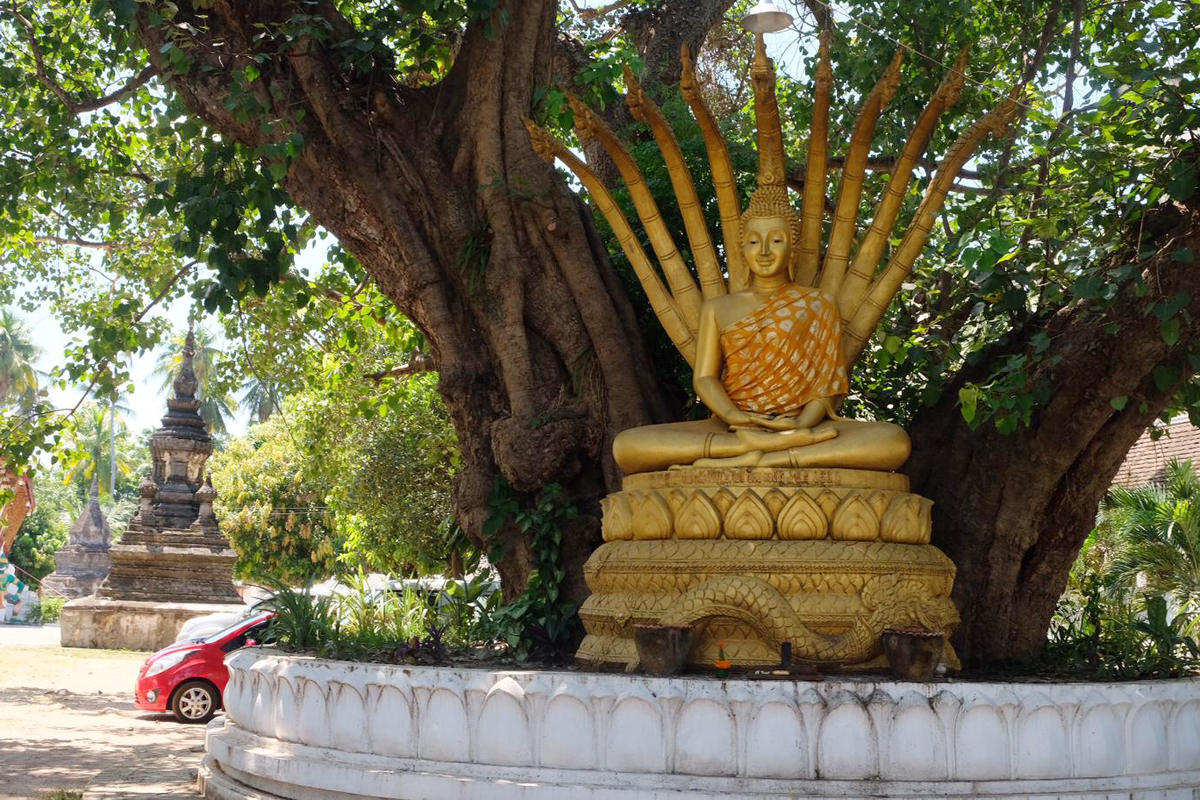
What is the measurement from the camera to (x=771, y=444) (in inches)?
265

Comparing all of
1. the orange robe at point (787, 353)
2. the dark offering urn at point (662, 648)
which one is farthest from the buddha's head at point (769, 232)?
the dark offering urn at point (662, 648)

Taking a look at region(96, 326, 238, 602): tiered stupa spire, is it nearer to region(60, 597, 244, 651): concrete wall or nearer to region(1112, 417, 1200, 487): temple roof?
region(60, 597, 244, 651): concrete wall

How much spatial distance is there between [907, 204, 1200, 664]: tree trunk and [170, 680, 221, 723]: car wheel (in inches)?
303

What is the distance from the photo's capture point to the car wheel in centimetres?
1177

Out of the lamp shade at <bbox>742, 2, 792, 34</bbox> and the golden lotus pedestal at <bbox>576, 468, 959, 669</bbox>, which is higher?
the lamp shade at <bbox>742, 2, 792, 34</bbox>

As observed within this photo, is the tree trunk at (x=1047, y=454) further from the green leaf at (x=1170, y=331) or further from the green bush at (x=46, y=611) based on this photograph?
the green bush at (x=46, y=611)

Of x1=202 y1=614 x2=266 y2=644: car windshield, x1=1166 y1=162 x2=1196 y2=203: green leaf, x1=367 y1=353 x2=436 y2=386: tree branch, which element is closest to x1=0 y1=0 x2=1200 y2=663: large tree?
x1=1166 y1=162 x2=1196 y2=203: green leaf

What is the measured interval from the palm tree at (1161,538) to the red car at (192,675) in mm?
9185

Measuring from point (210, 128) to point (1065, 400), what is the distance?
629 centimetres

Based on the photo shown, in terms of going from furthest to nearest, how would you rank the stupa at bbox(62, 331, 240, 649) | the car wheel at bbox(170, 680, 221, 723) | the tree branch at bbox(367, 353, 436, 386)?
the stupa at bbox(62, 331, 240, 649), the tree branch at bbox(367, 353, 436, 386), the car wheel at bbox(170, 680, 221, 723)

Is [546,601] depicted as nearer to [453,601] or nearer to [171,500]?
[453,601]

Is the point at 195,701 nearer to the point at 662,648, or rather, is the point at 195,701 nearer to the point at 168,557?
the point at 662,648

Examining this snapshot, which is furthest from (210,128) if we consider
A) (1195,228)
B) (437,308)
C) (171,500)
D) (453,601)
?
(171,500)

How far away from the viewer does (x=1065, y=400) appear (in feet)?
22.3
